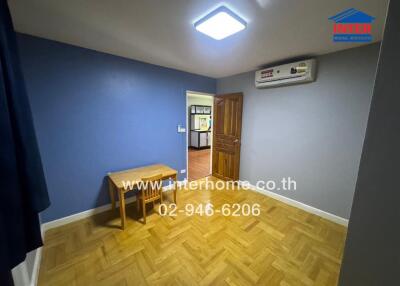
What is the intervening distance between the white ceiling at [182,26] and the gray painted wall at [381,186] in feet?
3.40

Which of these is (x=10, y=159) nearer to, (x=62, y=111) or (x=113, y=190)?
(x=62, y=111)

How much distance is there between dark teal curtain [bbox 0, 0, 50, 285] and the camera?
0.71 meters

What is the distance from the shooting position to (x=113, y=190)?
2.41 meters

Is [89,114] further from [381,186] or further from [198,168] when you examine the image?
[198,168]

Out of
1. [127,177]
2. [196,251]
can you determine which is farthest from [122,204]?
[196,251]

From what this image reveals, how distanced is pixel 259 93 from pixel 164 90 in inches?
70.6

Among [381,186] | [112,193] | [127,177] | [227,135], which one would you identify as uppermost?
[381,186]

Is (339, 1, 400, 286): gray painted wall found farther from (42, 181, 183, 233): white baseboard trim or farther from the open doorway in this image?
the open doorway

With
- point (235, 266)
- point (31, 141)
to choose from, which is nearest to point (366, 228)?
point (235, 266)

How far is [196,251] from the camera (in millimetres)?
1786

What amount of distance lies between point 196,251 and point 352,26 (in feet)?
9.54

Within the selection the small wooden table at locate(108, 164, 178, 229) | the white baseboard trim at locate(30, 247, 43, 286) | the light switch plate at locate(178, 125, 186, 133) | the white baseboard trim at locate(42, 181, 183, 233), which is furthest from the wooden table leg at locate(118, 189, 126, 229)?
the light switch plate at locate(178, 125, 186, 133)

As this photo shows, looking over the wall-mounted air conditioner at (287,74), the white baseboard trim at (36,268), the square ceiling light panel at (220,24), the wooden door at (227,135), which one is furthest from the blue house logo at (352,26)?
the white baseboard trim at (36,268)

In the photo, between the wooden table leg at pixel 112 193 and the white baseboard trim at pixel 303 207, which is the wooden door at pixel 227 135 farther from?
the wooden table leg at pixel 112 193
